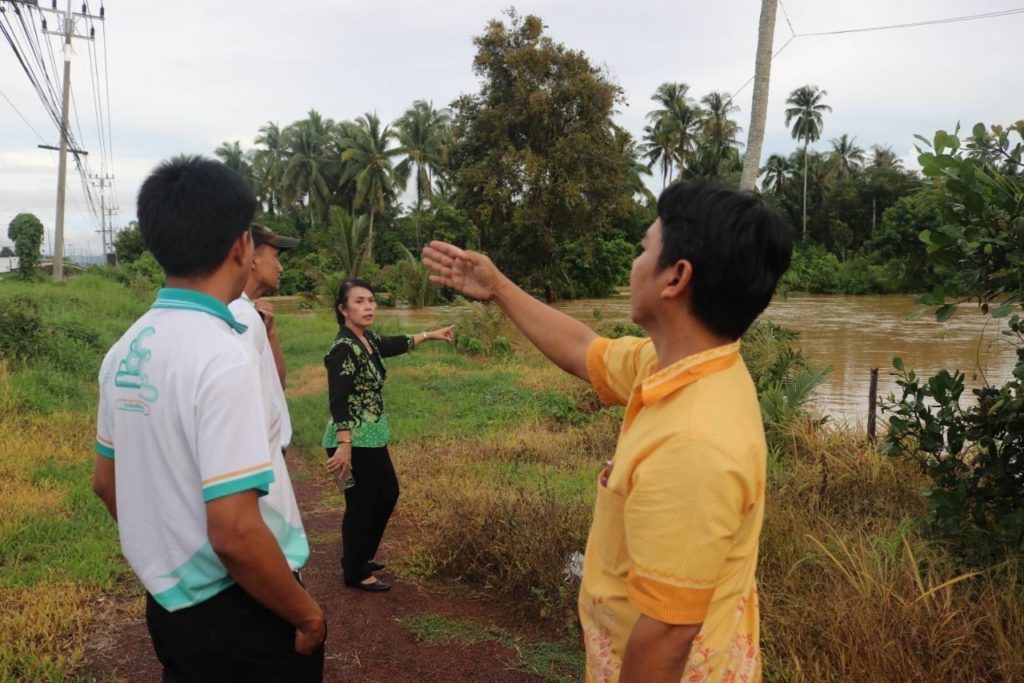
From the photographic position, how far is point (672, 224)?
4.60ft

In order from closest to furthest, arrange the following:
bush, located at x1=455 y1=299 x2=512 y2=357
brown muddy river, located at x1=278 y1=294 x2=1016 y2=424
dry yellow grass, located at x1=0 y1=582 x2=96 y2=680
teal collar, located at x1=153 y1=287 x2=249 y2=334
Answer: teal collar, located at x1=153 y1=287 x2=249 y2=334
dry yellow grass, located at x1=0 y1=582 x2=96 y2=680
brown muddy river, located at x1=278 y1=294 x2=1016 y2=424
bush, located at x1=455 y1=299 x2=512 y2=357

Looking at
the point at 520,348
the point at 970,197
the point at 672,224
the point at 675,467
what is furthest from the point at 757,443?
the point at 520,348

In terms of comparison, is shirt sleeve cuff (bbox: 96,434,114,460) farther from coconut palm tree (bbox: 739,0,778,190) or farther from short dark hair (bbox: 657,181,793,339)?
coconut palm tree (bbox: 739,0,778,190)

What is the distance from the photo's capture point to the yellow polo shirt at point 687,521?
1.20 metres

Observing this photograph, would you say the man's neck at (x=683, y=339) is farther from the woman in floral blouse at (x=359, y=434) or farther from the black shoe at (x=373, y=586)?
the black shoe at (x=373, y=586)

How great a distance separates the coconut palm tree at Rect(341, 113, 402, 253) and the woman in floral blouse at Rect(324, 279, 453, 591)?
3949 cm

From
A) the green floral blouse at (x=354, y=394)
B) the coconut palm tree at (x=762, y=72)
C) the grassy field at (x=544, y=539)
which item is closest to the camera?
the grassy field at (x=544, y=539)

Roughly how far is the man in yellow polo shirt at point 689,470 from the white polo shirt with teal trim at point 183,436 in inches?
28.1

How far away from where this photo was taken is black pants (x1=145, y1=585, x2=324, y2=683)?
5.37ft

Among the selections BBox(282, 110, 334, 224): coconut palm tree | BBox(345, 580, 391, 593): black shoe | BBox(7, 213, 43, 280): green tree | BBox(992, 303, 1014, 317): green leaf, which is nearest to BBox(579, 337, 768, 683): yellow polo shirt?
BBox(992, 303, 1014, 317): green leaf

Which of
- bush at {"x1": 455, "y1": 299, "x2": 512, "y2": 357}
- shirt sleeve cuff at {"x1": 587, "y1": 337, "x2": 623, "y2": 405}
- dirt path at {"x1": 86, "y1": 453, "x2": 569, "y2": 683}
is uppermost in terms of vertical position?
shirt sleeve cuff at {"x1": 587, "y1": 337, "x2": 623, "y2": 405}

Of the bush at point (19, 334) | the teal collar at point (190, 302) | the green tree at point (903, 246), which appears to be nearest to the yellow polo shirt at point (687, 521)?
the teal collar at point (190, 302)

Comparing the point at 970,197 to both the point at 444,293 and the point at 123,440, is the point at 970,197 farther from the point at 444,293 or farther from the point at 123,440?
the point at 444,293

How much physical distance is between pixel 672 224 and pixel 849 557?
2624 millimetres
